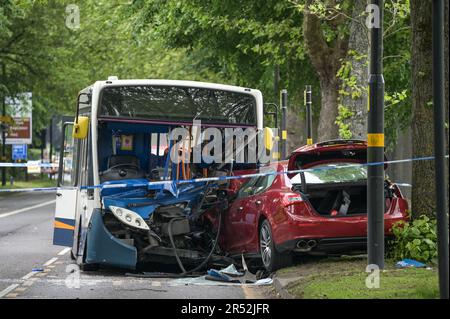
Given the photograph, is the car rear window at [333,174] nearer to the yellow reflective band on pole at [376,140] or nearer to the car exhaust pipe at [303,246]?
the yellow reflective band on pole at [376,140]

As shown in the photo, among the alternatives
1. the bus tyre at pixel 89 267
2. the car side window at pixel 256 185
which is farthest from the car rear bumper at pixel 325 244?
the bus tyre at pixel 89 267

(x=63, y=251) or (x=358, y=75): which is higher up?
(x=358, y=75)

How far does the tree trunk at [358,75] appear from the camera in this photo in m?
17.8

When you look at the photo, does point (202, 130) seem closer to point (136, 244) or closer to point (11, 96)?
point (136, 244)

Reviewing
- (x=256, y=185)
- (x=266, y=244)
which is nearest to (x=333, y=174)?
(x=256, y=185)

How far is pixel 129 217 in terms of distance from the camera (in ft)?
41.0

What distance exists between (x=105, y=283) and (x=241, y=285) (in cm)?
169

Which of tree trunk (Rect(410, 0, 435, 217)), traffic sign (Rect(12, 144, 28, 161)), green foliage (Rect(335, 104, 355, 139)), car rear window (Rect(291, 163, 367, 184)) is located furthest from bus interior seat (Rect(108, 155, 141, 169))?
traffic sign (Rect(12, 144, 28, 161))

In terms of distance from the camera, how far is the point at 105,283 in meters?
12.0

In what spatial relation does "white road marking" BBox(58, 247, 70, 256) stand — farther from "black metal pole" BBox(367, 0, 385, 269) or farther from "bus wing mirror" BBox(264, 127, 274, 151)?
"black metal pole" BBox(367, 0, 385, 269)

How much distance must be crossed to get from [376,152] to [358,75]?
630 centimetres

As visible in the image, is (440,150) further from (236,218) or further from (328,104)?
(328,104)

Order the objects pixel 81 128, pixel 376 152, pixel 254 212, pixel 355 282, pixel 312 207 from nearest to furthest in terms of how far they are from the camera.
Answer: pixel 355 282 → pixel 376 152 → pixel 312 207 → pixel 81 128 → pixel 254 212
